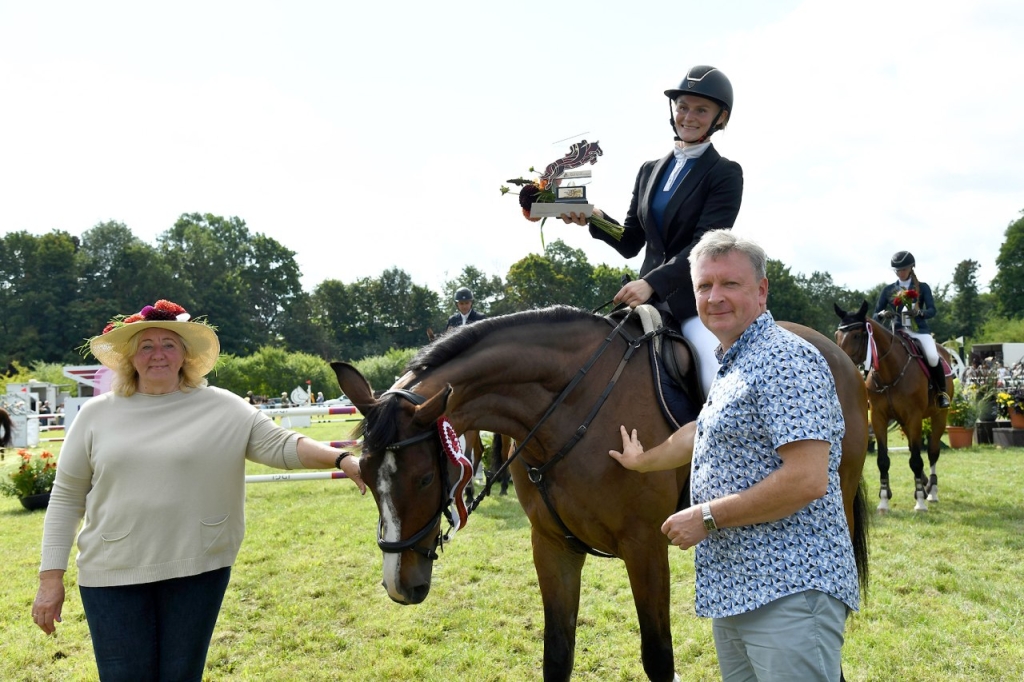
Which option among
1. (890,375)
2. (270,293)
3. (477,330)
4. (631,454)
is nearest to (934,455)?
(890,375)

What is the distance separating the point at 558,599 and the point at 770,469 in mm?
1809

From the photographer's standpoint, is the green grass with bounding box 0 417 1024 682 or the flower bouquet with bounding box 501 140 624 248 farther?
the green grass with bounding box 0 417 1024 682

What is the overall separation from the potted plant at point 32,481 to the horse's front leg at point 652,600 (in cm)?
1097

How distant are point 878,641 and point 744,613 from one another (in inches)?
137

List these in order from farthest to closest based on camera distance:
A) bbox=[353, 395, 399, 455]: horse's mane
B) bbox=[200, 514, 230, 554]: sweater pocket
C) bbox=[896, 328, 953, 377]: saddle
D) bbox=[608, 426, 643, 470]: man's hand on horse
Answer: bbox=[896, 328, 953, 377]: saddle < bbox=[200, 514, 230, 554]: sweater pocket < bbox=[608, 426, 643, 470]: man's hand on horse < bbox=[353, 395, 399, 455]: horse's mane

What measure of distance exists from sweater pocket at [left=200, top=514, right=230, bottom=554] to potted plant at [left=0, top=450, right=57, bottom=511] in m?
9.87

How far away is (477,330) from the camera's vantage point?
3178 mm

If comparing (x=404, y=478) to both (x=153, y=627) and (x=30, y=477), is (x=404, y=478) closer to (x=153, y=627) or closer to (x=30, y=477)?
(x=153, y=627)

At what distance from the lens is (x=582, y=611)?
5414 millimetres

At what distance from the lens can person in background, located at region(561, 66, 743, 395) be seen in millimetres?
3576

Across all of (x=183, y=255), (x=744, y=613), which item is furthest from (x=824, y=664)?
(x=183, y=255)

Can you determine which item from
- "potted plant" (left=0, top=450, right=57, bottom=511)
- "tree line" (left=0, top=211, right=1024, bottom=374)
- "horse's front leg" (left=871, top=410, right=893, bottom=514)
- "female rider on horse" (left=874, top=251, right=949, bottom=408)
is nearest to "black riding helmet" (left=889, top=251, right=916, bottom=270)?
"female rider on horse" (left=874, top=251, right=949, bottom=408)

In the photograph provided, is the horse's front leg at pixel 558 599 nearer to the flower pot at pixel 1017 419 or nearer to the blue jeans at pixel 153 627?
the blue jeans at pixel 153 627

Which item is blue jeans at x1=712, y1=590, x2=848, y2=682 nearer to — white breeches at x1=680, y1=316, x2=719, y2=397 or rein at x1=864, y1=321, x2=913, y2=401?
white breeches at x1=680, y1=316, x2=719, y2=397
